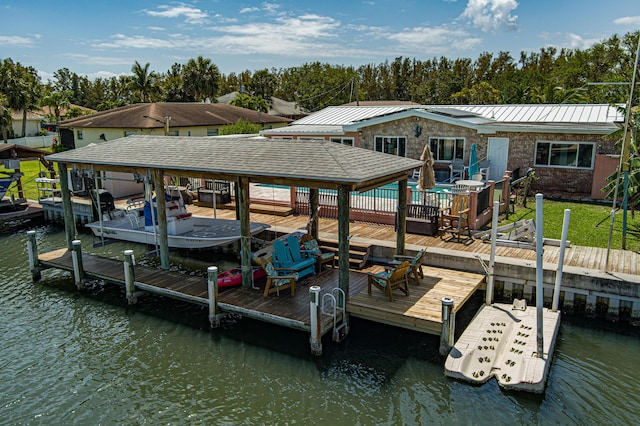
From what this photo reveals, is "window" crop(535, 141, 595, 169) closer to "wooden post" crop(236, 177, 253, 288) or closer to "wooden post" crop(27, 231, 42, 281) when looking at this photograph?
"wooden post" crop(236, 177, 253, 288)

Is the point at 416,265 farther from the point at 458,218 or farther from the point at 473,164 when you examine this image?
the point at 473,164

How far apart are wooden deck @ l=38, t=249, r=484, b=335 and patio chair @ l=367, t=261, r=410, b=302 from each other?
0.21m

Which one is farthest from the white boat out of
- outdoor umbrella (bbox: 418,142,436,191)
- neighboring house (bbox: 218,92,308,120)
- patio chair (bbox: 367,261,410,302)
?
neighboring house (bbox: 218,92,308,120)

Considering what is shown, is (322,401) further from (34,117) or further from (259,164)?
(34,117)

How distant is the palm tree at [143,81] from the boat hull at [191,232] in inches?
1615

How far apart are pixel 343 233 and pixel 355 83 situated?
42.5 metres

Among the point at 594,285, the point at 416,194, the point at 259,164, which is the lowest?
the point at 594,285

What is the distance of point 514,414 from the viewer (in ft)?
27.9

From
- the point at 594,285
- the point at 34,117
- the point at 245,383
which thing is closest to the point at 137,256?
the point at 245,383

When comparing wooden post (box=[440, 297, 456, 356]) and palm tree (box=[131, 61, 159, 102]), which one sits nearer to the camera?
wooden post (box=[440, 297, 456, 356])

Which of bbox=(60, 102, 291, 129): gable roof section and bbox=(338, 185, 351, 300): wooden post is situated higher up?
bbox=(60, 102, 291, 129): gable roof section

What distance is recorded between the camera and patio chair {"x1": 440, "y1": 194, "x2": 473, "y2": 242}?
15.2 m

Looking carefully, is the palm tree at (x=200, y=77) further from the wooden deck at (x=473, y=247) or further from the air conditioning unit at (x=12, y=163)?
the wooden deck at (x=473, y=247)

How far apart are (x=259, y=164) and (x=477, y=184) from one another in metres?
9.44
